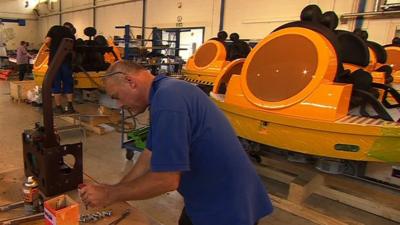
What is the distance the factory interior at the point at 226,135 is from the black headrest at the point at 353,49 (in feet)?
0.04

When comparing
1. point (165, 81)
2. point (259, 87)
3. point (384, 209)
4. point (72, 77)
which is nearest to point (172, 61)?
point (72, 77)

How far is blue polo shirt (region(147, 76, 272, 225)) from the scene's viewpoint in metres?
0.96

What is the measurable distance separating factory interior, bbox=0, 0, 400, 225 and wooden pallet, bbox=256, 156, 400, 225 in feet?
0.04

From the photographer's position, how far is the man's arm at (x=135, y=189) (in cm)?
99

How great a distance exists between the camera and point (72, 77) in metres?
5.52

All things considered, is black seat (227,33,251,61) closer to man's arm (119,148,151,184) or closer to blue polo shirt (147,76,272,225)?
man's arm (119,148,151,184)

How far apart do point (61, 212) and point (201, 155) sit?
50 centimetres

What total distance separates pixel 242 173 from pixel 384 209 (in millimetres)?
2118

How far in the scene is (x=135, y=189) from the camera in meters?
1.03

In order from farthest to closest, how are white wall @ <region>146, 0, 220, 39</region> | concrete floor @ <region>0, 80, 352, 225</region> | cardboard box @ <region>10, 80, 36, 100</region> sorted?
white wall @ <region>146, 0, 220, 39</region> < cardboard box @ <region>10, 80, 36, 100</region> < concrete floor @ <region>0, 80, 352, 225</region>

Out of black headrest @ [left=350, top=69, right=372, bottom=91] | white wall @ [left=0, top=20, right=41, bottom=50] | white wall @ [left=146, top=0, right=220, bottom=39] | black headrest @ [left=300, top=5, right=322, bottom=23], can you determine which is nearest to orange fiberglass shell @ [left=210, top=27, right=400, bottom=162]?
black headrest @ [left=300, top=5, right=322, bottom=23]

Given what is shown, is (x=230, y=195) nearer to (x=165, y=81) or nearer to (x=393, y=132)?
(x=165, y=81)

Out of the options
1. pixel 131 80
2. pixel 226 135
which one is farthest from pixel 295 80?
pixel 131 80

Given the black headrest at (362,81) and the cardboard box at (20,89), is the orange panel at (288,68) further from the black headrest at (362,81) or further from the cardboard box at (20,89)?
the cardboard box at (20,89)
